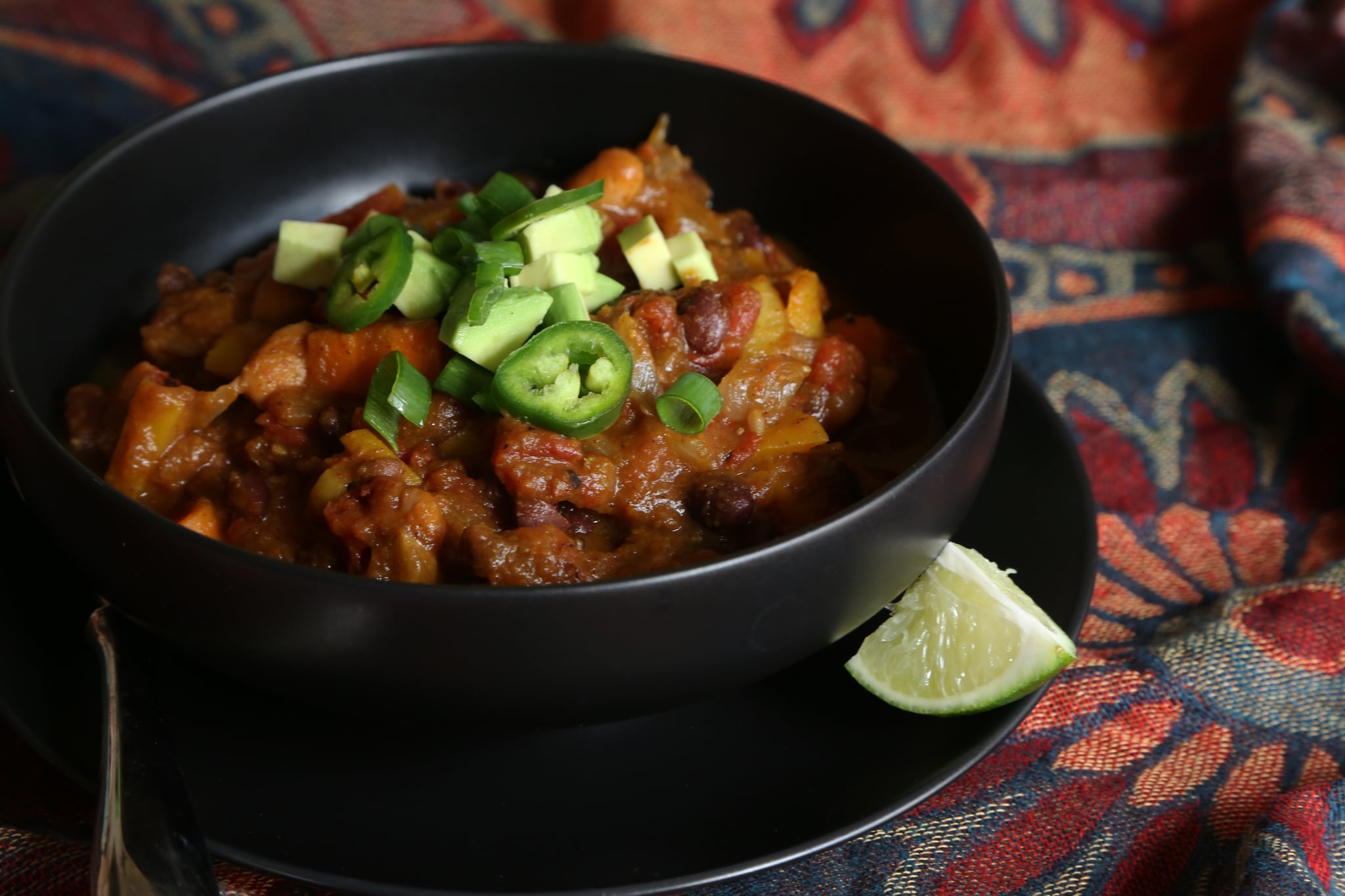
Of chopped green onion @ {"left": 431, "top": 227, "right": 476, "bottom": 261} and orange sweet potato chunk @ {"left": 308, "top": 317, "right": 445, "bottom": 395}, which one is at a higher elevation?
chopped green onion @ {"left": 431, "top": 227, "right": 476, "bottom": 261}

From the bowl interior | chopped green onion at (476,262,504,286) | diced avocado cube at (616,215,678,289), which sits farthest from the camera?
the bowl interior

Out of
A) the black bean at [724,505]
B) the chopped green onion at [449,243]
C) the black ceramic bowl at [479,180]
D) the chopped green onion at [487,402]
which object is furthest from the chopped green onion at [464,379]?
the black ceramic bowl at [479,180]

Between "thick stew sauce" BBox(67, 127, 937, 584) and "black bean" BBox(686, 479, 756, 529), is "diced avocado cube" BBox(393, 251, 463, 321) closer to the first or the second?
"thick stew sauce" BBox(67, 127, 937, 584)

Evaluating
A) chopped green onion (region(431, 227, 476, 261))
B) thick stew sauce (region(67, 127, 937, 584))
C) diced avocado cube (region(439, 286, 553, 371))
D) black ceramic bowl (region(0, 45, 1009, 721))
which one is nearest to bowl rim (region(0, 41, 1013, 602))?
black ceramic bowl (region(0, 45, 1009, 721))

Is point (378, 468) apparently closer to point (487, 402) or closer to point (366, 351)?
point (487, 402)

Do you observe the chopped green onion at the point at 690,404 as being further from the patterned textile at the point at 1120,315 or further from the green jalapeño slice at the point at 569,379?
the patterned textile at the point at 1120,315

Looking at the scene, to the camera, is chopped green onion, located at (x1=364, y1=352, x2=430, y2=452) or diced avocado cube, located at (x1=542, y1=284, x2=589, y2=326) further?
diced avocado cube, located at (x1=542, y1=284, x2=589, y2=326)

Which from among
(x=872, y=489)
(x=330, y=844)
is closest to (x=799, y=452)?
(x=872, y=489)
